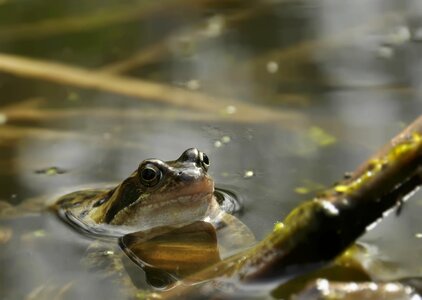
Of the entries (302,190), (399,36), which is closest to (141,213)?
(302,190)

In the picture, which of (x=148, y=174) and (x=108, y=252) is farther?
(x=148, y=174)

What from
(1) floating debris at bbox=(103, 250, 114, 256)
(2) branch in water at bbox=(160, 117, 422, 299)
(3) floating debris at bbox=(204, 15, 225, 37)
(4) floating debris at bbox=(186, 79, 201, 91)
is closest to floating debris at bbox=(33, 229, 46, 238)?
(1) floating debris at bbox=(103, 250, 114, 256)

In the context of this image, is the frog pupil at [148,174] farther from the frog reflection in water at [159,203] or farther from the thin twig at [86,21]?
the thin twig at [86,21]

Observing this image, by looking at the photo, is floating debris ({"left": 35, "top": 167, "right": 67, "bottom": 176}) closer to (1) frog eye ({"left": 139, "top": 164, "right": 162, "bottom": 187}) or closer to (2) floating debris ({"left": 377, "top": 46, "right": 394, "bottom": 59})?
(1) frog eye ({"left": 139, "top": 164, "right": 162, "bottom": 187})

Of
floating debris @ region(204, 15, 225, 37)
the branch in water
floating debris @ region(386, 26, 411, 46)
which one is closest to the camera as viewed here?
A: the branch in water

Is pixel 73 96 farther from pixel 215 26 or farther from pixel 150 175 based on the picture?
pixel 150 175

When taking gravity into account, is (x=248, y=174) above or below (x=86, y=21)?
below
